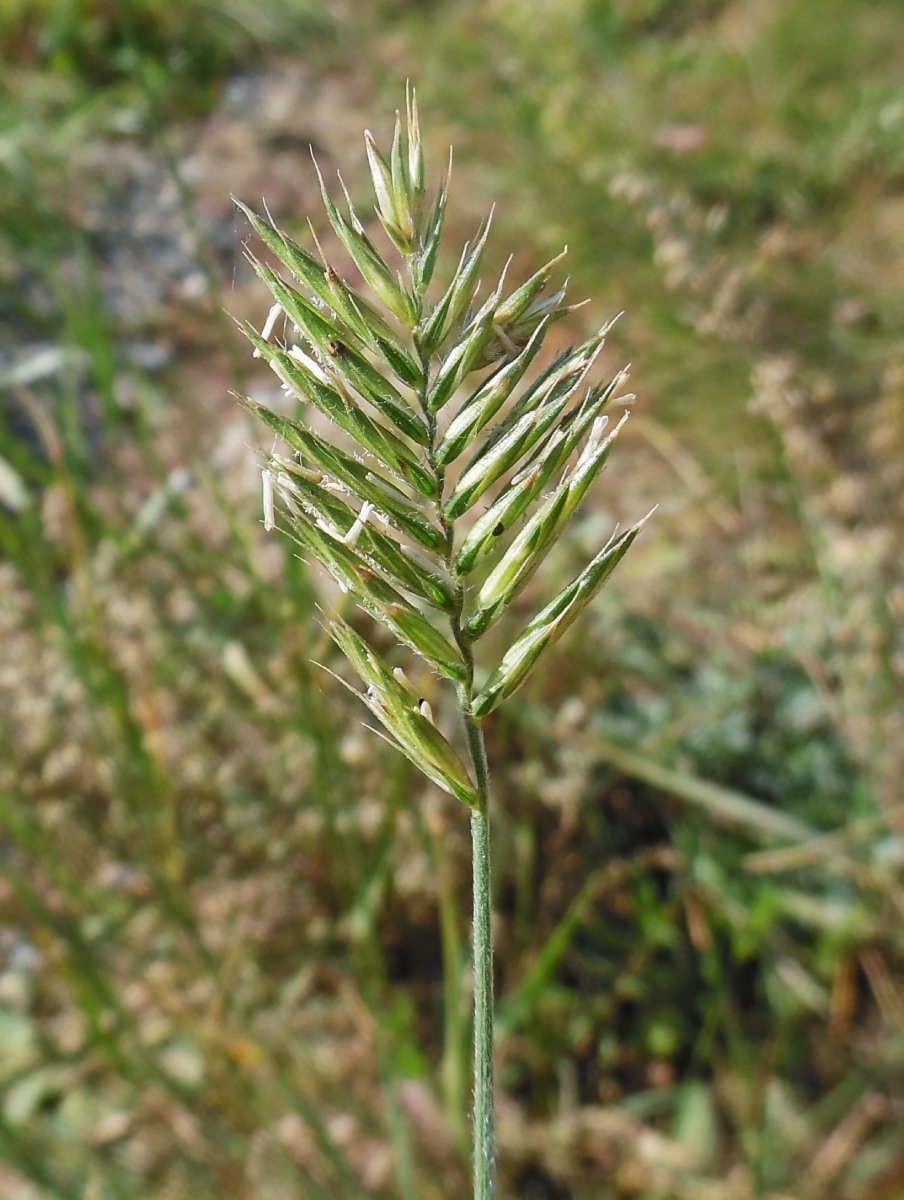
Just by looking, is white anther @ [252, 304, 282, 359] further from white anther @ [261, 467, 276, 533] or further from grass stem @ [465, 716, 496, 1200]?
grass stem @ [465, 716, 496, 1200]

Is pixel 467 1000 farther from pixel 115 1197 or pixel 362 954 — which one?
pixel 115 1197

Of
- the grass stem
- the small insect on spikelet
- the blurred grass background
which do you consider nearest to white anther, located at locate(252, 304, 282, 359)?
the small insect on spikelet

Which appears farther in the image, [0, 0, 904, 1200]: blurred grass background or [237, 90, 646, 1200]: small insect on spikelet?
[0, 0, 904, 1200]: blurred grass background

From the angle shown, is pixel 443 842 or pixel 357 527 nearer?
pixel 357 527

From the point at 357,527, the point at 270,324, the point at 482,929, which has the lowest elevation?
the point at 482,929

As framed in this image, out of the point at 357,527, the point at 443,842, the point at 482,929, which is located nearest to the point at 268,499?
the point at 357,527

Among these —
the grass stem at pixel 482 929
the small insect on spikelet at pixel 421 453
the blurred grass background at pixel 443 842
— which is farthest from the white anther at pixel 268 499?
the blurred grass background at pixel 443 842

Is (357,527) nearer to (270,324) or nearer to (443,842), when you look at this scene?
(270,324)

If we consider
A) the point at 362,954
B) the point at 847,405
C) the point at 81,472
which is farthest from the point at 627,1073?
the point at 847,405

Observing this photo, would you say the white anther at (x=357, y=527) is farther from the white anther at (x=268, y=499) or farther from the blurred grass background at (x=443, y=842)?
the blurred grass background at (x=443, y=842)
